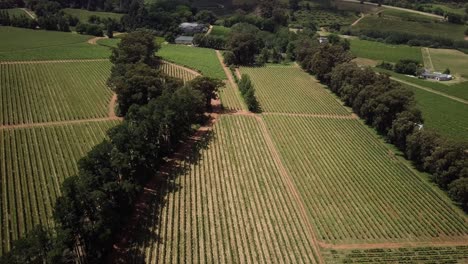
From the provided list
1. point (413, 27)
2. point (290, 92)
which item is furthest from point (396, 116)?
point (413, 27)

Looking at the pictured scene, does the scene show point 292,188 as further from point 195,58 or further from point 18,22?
point 18,22

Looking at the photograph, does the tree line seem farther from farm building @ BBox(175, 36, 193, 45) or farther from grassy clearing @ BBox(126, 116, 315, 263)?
farm building @ BBox(175, 36, 193, 45)

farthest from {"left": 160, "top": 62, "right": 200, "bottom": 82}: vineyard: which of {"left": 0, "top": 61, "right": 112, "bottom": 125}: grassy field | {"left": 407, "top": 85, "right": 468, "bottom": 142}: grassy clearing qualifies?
{"left": 407, "top": 85, "right": 468, "bottom": 142}: grassy clearing

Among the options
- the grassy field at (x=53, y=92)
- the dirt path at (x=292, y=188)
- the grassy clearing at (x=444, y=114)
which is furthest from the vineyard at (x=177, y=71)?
the grassy clearing at (x=444, y=114)

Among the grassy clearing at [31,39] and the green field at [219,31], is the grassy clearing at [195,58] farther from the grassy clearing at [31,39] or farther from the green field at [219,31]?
the grassy clearing at [31,39]

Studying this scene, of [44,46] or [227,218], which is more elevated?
[44,46]

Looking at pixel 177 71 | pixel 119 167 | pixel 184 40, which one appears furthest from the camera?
pixel 184 40

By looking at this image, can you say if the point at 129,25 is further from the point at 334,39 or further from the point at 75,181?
the point at 75,181
